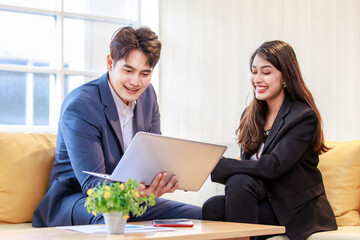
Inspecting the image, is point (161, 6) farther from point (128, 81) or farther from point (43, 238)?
point (43, 238)

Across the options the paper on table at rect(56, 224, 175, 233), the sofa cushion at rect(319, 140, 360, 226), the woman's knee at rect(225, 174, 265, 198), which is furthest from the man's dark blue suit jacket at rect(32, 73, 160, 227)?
the sofa cushion at rect(319, 140, 360, 226)

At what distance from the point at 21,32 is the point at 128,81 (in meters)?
1.48

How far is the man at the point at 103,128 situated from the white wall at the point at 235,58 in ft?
3.17

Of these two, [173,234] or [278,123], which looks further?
[278,123]

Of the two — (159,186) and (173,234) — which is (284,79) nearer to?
(159,186)

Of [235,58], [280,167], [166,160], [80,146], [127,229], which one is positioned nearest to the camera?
[127,229]

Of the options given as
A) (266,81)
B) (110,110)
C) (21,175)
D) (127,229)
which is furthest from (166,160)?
(21,175)

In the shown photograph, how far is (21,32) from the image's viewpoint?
11.6 feet

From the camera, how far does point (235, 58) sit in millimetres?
3559

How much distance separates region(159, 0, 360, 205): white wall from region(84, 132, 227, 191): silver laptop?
3.92 ft

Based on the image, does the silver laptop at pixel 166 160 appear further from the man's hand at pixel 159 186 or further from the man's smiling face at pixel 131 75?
the man's smiling face at pixel 131 75

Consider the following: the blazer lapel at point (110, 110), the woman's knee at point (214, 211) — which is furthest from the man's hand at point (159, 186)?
the blazer lapel at point (110, 110)

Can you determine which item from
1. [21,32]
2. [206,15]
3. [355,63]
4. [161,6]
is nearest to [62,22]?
[21,32]

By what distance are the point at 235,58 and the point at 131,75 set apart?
4.42ft
